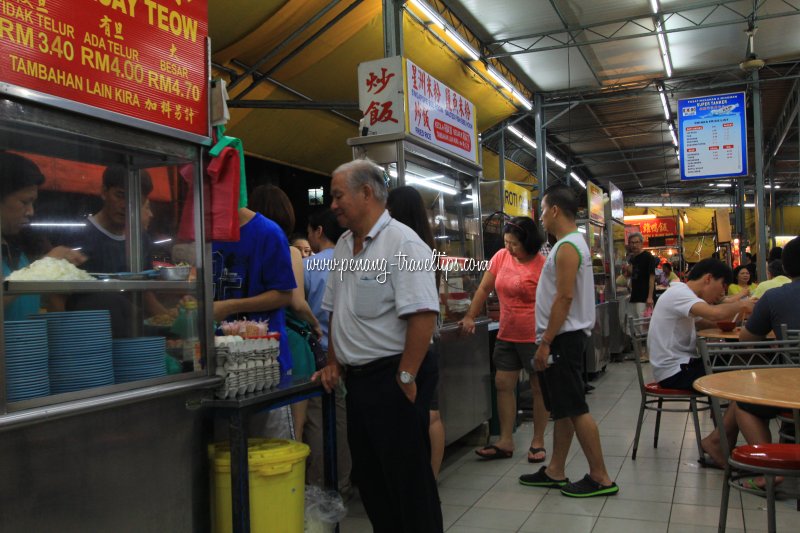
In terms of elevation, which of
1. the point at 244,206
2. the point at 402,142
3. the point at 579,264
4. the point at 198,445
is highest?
the point at 402,142

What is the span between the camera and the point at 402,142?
3953 mm

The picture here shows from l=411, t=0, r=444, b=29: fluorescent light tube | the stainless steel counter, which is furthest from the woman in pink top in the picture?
l=411, t=0, r=444, b=29: fluorescent light tube

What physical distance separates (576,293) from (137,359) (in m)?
2.38

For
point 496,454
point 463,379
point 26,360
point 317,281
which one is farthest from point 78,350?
point 496,454

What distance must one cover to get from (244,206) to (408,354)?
38.7 inches

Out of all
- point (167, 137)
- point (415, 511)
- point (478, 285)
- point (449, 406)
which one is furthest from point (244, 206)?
point (478, 285)

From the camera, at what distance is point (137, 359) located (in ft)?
7.48

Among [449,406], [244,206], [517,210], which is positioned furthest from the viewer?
[517,210]

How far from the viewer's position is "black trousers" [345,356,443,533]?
237 cm

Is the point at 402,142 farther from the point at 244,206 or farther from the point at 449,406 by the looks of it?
the point at 449,406

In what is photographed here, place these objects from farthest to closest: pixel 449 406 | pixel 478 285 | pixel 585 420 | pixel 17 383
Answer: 1. pixel 478 285
2. pixel 449 406
3. pixel 585 420
4. pixel 17 383

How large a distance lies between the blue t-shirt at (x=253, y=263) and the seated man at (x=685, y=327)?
97.8 inches

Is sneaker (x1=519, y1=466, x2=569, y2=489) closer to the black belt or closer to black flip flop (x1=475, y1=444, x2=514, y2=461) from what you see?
black flip flop (x1=475, y1=444, x2=514, y2=461)

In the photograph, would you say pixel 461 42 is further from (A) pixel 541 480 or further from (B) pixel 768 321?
(A) pixel 541 480
